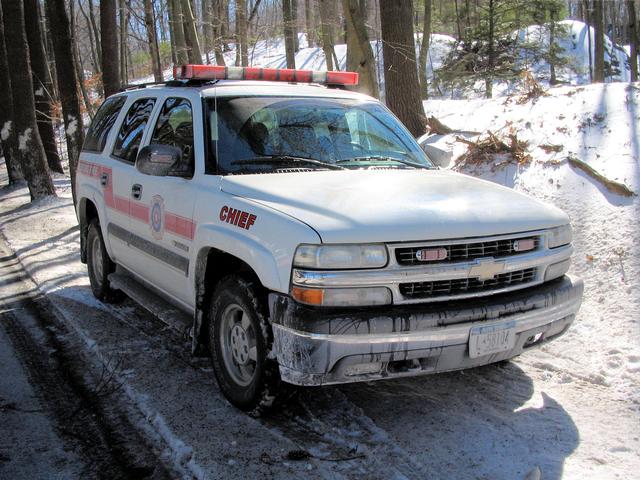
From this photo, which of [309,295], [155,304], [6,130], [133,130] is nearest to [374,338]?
[309,295]

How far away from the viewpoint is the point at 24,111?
42.2ft

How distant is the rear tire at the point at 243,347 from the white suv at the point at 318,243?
0.01m

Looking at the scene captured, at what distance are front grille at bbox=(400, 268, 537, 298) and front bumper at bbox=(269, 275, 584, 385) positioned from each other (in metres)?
0.06

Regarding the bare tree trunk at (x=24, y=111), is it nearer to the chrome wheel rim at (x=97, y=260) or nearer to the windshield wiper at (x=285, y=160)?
the chrome wheel rim at (x=97, y=260)

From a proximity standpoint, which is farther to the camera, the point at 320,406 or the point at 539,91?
the point at 539,91

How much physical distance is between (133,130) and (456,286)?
11.2 feet

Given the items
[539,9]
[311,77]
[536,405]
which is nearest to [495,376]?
[536,405]

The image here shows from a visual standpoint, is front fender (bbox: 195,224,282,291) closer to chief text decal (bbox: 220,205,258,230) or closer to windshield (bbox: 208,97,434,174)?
chief text decal (bbox: 220,205,258,230)

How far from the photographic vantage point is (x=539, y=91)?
927 centimetres

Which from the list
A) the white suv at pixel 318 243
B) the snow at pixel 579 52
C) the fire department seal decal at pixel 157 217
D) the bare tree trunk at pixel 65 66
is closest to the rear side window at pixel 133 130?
the white suv at pixel 318 243

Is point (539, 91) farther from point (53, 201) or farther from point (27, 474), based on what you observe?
point (53, 201)

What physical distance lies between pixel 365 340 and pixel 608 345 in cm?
256

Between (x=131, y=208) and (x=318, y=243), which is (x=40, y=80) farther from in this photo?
(x=318, y=243)

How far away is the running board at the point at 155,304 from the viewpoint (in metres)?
4.37
